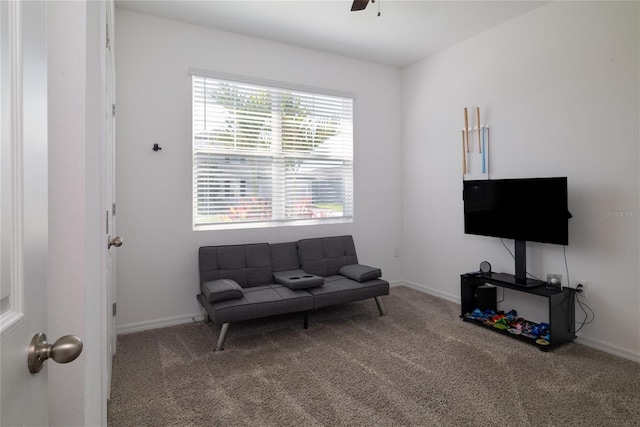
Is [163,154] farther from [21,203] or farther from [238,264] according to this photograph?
→ [21,203]

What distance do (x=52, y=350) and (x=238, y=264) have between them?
288 cm

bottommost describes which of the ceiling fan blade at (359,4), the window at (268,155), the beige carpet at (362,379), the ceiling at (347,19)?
the beige carpet at (362,379)

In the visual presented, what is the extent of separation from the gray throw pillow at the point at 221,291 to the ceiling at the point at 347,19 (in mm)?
2460

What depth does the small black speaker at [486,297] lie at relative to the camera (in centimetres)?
356

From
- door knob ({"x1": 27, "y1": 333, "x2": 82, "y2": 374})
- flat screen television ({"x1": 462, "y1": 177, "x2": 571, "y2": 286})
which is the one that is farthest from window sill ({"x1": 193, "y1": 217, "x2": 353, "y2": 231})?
door knob ({"x1": 27, "y1": 333, "x2": 82, "y2": 374})

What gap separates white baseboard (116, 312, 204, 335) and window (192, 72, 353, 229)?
90 cm


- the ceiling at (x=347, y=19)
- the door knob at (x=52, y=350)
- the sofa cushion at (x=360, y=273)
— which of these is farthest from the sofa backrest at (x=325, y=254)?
the door knob at (x=52, y=350)

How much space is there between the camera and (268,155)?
12.9ft

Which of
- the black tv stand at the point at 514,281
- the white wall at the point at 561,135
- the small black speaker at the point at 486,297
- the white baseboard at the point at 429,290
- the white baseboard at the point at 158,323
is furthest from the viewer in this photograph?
the white baseboard at the point at 429,290

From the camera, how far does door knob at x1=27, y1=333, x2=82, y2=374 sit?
63cm

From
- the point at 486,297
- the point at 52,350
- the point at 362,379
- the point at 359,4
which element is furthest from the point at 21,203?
the point at 486,297

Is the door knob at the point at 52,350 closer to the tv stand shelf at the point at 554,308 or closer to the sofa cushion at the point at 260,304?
the sofa cushion at the point at 260,304

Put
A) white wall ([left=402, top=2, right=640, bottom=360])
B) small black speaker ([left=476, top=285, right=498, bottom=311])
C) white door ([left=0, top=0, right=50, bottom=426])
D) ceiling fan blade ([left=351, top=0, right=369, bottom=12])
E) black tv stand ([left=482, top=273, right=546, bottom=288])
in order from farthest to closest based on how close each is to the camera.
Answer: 1. small black speaker ([left=476, top=285, right=498, bottom=311])
2. black tv stand ([left=482, top=273, right=546, bottom=288])
3. white wall ([left=402, top=2, right=640, bottom=360])
4. ceiling fan blade ([left=351, top=0, right=369, bottom=12])
5. white door ([left=0, top=0, right=50, bottom=426])

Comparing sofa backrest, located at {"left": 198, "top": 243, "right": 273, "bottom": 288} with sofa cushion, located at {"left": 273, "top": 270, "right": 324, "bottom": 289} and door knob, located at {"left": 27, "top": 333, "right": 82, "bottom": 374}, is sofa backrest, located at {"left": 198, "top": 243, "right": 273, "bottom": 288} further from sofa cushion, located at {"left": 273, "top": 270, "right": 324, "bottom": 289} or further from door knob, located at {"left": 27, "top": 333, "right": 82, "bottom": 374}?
door knob, located at {"left": 27, "top": 333, "right": 82, "bottom": 374}
